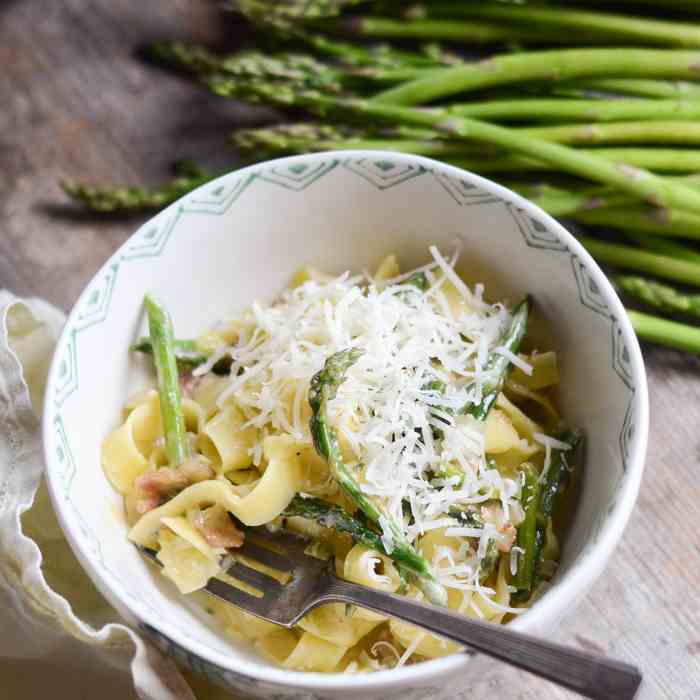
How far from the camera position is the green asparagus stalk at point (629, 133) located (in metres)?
2.86

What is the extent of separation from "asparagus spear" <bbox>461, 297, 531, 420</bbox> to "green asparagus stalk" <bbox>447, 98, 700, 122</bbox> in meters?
0.86

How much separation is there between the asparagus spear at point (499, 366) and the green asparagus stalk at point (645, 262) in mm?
631

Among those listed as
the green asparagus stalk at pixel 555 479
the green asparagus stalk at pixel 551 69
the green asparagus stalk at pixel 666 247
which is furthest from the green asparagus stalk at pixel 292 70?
the green asparagus stalk at pixel 555 479

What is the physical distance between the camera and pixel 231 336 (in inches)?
100.0

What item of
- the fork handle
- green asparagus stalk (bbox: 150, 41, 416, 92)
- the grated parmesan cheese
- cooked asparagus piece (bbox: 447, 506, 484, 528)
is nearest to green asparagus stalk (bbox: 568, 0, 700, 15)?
green asparagus stalk (bbox: 150, 41, 416, 92)

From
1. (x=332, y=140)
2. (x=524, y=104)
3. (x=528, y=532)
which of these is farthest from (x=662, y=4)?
(x=528, y=532)

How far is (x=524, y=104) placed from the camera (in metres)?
2.98

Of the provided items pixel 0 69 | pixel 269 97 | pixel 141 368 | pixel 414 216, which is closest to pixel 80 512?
pixel 141 368

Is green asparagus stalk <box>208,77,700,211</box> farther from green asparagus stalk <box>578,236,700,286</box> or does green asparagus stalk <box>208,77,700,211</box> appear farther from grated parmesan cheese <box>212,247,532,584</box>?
grated parmesan cheese <box>212,247,532,584</box>

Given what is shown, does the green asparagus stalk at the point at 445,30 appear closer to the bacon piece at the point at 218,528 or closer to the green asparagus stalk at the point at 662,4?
the green asparagus stalk at the point at 662,4

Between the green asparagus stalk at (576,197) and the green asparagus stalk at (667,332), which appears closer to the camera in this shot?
the green asparagus stalk at (667,332)

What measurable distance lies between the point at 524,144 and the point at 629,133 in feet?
1.16

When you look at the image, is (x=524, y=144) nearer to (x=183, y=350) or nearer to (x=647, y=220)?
(x=647, y=220)

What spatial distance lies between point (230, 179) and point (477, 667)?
136 cm
